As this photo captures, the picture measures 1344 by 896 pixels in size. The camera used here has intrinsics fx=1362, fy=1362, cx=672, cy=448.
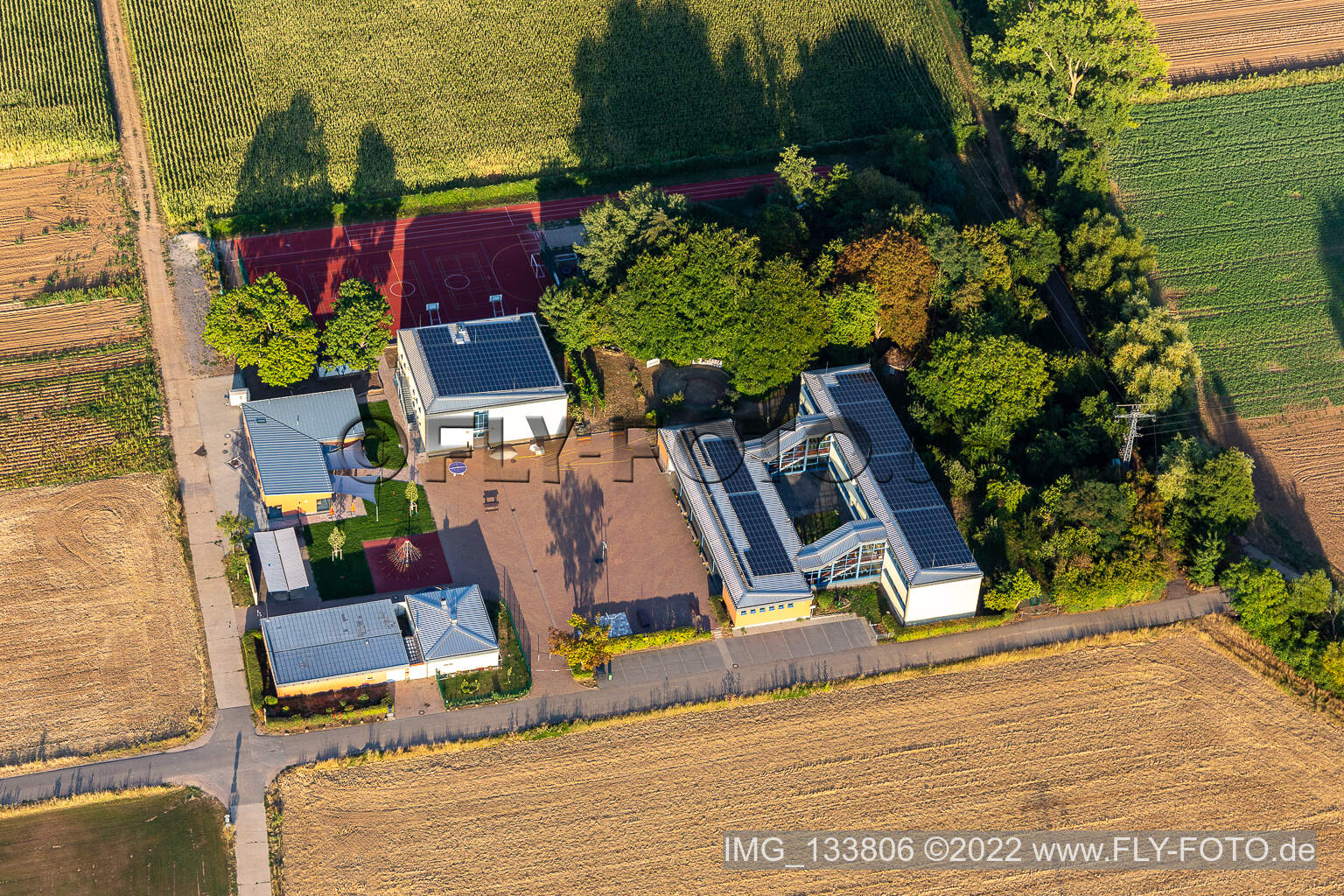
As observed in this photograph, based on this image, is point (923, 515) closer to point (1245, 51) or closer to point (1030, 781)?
point (1030, 781)

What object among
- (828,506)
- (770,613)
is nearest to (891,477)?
(828,506)

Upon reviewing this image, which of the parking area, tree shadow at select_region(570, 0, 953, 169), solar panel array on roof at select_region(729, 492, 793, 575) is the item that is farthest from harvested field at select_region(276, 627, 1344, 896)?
tree shadow at select_region(570, 0, 953, 169)

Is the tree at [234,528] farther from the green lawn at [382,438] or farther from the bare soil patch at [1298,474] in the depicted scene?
the bare soil patch at [1298,474]

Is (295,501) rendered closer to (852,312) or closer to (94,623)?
(94,623)

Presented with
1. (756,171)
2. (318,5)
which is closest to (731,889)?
(756,171)

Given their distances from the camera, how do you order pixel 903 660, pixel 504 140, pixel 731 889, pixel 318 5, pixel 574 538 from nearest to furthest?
pixel 731 889 → pixel 903 660 → pixel 574 538 → pixel 504 140 → pixel 318 5

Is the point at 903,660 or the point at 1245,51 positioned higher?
the point at 1245,51
